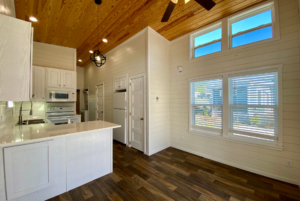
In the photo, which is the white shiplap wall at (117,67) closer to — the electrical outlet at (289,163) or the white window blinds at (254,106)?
the white window blinds at (254,106)

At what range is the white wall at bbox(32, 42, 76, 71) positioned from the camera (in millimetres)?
4047

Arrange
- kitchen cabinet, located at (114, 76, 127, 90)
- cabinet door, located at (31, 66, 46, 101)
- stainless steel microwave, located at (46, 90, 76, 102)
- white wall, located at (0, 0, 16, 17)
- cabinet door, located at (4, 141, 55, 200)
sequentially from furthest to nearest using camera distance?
kitchen cabinet, located at (114, 76, 127, 90)
stainless steel microwave, located at (46, 90, 76, 102)
cabinet door, located at (31, 66, 46, 101)
white wall, located at (0, 0, 16, 17)
cabinet door, located at (4, 141, 55, 200)

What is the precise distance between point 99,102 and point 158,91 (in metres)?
3.13

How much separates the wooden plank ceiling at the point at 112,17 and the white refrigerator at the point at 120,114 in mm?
1876

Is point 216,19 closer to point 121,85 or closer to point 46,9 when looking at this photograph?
point 121,85

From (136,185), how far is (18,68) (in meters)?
2.35

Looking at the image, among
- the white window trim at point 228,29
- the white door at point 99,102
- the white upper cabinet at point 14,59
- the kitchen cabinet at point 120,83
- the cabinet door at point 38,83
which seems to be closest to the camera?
the white upper cabinet at point 14,59

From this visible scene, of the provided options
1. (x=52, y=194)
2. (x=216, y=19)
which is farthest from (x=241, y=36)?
(x=52, y=194)

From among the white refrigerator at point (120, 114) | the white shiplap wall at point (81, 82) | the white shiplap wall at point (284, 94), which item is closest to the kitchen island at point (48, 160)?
the white refrigerator at point (120, 114)

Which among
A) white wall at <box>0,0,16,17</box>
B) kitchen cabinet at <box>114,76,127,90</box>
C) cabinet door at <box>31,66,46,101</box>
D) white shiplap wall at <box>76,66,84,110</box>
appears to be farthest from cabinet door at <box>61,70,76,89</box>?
white shiplap wall at <box>76,66,84,110</box>

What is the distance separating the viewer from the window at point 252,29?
2.41 metres

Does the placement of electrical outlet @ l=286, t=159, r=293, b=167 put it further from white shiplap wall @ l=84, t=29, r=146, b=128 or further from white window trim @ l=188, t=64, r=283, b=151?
white shiplap wall @ l=84, t=29, r=146, b=128

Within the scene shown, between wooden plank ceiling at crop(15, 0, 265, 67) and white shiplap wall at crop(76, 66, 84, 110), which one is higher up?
wooden plank ceiling at crop(15, 0, 265, 67)

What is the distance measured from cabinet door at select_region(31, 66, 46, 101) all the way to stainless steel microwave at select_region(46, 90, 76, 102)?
166 mm
